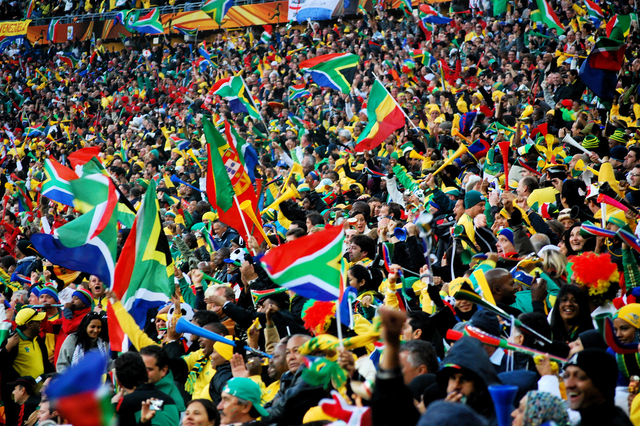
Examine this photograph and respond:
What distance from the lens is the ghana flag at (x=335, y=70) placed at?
12852 millimetres

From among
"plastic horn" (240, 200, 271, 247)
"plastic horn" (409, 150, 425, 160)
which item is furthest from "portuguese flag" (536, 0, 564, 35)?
"plastic horn" (240, 200, 271, 247)

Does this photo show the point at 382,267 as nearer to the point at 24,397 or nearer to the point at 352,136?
the point at 24,397

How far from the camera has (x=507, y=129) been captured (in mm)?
9641

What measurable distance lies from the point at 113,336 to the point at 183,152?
10.5 meters

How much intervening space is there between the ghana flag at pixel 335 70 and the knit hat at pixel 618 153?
5664mm

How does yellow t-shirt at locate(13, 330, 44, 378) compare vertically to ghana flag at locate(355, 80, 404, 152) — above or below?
below

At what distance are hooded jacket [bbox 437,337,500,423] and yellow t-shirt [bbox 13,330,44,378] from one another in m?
4.51

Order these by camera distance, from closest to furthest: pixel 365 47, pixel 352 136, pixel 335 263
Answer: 1. pixel 335 263
2. pixel 352 136
3. pixel 365 47

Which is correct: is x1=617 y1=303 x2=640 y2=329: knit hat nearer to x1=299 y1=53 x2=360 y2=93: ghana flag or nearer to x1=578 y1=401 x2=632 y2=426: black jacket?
x1=578 y1=401 x2=632 y2=426: black jacket

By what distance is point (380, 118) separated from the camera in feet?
33.8

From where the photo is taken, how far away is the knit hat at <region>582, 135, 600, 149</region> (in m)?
8.57

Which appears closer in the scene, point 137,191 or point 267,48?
point 137,191

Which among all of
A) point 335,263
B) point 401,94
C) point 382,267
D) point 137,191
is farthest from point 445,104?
point 335,263

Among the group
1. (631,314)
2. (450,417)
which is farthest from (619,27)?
(450,417)
